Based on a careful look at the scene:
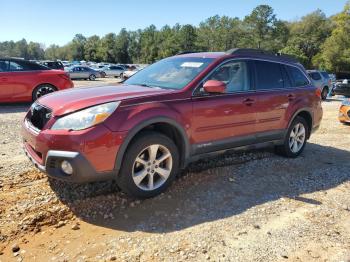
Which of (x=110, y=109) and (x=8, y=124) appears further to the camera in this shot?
(x=8, y=124)

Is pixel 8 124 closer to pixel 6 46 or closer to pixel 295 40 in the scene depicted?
pixel 295 40

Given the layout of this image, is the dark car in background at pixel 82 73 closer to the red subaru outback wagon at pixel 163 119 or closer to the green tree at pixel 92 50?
the red subaru outback wagon at pixel 163 119

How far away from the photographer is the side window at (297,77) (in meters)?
6.45

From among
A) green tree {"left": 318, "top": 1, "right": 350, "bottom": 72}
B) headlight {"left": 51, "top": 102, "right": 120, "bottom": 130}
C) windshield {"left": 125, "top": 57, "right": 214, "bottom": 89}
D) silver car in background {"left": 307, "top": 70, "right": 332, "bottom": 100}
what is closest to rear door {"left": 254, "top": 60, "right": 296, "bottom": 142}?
windshield {"left": 125, "top": 57, "right": 214, "bottom": 89}

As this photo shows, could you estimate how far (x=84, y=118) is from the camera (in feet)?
12.8

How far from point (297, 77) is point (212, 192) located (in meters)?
2.96

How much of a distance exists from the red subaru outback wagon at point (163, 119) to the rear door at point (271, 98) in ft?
0.05

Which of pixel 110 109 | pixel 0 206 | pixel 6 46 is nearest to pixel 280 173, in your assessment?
pixel 110 109

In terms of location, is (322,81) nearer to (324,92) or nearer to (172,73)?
(324,92)

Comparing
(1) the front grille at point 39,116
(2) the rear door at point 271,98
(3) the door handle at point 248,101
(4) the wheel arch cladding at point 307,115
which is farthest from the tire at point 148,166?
(4) the wheel arch cladding at point 307,115

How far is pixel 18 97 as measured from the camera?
36.2 ft

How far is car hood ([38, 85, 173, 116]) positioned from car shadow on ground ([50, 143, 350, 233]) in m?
1.02

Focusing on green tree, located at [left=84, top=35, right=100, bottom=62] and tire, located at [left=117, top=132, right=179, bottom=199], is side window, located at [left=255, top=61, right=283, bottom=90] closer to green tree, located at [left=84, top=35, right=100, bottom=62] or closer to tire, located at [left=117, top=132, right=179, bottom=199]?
tire, located at [left=117, top=132, right=179, bottom=199]

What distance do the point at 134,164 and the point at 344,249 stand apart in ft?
7.39
